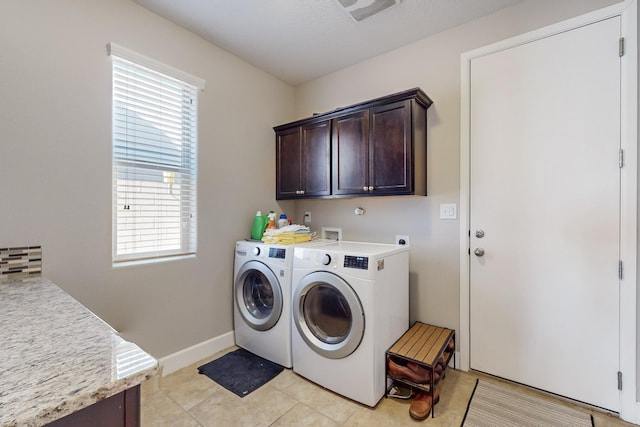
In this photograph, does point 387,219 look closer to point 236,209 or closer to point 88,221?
point 236,209

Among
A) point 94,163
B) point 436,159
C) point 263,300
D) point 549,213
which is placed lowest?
point 263,300

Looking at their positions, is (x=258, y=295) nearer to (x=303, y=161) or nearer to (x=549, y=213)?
(x=303, y=161)

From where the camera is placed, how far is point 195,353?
2.22 metres

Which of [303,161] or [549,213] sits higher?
[303,161]

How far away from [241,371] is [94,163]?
169 cm

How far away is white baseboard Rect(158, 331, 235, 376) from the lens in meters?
2.05

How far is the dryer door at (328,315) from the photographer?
1720 millimetres

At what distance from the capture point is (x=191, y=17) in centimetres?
203

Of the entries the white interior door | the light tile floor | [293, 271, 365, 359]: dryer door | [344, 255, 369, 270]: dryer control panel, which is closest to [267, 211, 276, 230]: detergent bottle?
[293, 271, 365, 359]: dryer door

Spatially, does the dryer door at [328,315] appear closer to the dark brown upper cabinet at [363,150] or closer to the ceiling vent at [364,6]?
the dark brown upper cabinet at [363,150]

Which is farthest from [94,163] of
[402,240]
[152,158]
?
[402,240]

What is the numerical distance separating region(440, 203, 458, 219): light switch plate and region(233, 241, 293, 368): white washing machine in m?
1.19

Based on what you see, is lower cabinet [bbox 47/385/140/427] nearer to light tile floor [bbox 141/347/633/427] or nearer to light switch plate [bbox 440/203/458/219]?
light tile floor [bbox 141/347/633/427]

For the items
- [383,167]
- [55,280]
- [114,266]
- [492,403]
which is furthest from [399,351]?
[55,280]
